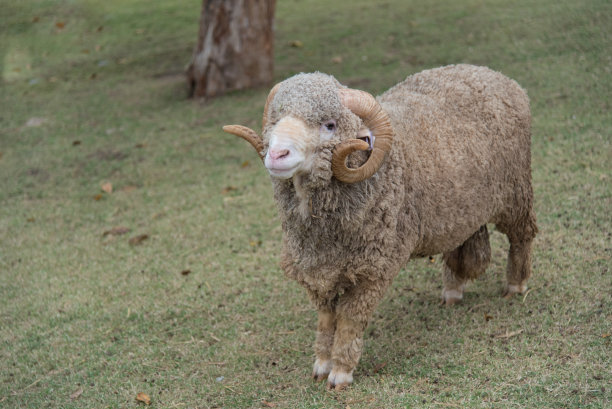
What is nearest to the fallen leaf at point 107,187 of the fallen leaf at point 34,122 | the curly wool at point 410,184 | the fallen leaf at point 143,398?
the fallen leaf at point 34,122

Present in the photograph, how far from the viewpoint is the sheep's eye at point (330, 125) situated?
10.8 feet

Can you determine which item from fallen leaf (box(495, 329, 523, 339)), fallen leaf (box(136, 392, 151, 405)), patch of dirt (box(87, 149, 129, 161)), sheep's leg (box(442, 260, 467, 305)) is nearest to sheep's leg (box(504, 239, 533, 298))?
sheep's leg (box(442, 260, 467, 305))

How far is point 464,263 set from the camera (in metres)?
4.66

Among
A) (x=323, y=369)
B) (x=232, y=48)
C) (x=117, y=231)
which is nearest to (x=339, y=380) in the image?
(x=323, y=369)

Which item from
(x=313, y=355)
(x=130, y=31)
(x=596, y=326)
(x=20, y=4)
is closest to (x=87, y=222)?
(x=313, y=355)

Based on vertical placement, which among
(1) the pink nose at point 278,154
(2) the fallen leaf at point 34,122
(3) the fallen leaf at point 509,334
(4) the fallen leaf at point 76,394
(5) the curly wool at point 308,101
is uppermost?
(5) the curly wool at point 308,101

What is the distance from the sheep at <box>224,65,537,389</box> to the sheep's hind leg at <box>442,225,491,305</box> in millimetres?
10

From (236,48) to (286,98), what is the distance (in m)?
6.20

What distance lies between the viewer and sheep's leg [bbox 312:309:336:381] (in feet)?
13.0

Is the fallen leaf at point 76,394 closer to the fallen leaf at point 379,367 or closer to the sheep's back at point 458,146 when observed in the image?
the fallen leaf at point 379,367

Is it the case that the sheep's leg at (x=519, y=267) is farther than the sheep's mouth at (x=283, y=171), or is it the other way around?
the sheep's leg at (x=519, y=267)

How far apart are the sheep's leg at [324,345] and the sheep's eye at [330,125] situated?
120cm

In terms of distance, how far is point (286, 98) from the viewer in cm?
331

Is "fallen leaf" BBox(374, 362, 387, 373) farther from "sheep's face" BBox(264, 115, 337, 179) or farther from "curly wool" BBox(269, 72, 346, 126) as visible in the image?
"curly wool" BBox(269, 72, 346, 126)
